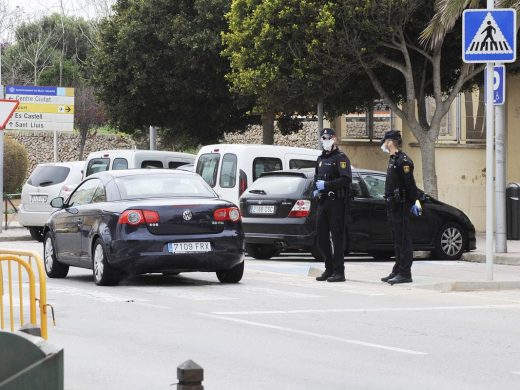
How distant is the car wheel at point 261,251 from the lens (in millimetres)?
21438

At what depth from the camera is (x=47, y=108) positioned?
36.5m

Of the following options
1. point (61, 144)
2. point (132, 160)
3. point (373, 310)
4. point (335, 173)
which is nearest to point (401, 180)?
point (335, 173)

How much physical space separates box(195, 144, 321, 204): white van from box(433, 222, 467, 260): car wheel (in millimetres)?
3732

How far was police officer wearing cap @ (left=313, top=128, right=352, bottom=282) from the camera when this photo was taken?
15.8 meters

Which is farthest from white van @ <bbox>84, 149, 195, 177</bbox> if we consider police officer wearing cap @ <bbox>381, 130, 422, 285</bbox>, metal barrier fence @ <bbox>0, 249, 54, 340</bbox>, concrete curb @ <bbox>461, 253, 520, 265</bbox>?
metal barrier fence @ <bbox>0, 249, 54, 340</bbox>

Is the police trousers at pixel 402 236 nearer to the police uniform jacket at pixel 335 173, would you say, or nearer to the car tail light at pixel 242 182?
the police uniform jacket at pixel 335 173

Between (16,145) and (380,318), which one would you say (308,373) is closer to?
(380,318)

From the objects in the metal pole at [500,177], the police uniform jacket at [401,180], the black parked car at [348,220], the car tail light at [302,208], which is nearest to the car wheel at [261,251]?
the black parked car at [348,220]

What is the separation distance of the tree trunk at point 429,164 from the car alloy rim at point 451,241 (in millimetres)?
6825

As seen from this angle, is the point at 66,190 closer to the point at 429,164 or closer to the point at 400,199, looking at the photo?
the point at 429,164

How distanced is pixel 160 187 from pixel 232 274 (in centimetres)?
142

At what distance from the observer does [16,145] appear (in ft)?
138

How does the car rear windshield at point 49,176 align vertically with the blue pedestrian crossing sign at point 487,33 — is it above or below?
below

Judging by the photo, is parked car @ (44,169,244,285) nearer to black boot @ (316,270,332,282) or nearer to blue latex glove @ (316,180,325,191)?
blue latex glove @ (316,180,325,191)
